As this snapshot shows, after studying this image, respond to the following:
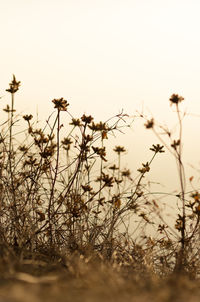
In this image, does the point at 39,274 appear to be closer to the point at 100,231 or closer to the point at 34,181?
the point at 34,181

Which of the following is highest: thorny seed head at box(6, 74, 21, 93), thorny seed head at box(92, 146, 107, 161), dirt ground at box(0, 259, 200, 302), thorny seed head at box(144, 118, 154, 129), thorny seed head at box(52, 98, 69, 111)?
thorny seed head at box(6, 74, 21, 93)

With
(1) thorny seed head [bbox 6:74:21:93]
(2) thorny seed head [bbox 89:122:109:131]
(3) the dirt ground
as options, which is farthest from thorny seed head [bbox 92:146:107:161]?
(3) the dirt ground

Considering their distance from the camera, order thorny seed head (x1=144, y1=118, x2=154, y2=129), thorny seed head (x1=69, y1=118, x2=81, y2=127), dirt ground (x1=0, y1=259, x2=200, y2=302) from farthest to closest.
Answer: thorny seed head (x1=69, y1=118, x2=81, y2=127), thorny seed head (x1=144, y1=118, x2=154, y2=129), dirt ground (x1=0, y1=259, x2=200, y2=302)

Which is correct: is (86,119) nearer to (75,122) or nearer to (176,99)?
(75,122)

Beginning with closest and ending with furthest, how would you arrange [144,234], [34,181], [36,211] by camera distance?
1. [34,181]
2. [36,211]
3. [144,234]

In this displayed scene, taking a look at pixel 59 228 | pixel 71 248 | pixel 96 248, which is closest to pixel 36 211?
pixel 59 228

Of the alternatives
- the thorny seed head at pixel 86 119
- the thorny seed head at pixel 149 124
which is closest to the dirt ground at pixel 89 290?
the thorny seed head at pixel 149 124

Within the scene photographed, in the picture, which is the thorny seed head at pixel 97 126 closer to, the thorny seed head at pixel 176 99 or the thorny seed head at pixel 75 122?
the thorny seed head at pixel 75 122

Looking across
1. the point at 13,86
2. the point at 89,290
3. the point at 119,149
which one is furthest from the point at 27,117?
the point at 89,290

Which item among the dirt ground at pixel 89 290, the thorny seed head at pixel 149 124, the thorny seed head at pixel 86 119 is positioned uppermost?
the thorny seed head at pixel 86 119

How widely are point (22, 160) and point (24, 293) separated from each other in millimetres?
1994

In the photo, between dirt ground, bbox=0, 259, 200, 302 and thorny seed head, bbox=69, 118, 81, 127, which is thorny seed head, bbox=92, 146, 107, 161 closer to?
thorny seed head, bbox=69, 118, 81, 127

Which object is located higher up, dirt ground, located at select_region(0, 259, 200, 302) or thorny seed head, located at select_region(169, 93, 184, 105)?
thorny seed head, located at select_region(169, 93, 184, 105)

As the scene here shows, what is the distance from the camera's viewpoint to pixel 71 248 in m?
2.44
